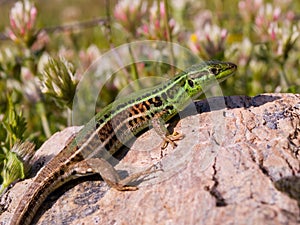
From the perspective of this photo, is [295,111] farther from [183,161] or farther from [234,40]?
[234,40]

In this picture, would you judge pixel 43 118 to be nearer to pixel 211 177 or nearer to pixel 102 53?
pixel 102 53

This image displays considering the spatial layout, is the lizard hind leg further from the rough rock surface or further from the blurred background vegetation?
the blurred background vegetation

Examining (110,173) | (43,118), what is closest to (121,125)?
(110,173)

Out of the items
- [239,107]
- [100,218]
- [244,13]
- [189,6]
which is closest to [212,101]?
[239,107]

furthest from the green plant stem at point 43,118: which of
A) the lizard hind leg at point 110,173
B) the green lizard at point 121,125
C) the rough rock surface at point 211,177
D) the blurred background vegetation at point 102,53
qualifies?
the lizard hind leg at point 110,173

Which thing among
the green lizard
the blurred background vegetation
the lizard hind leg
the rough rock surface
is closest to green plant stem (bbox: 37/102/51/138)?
the blurred background vegetation
